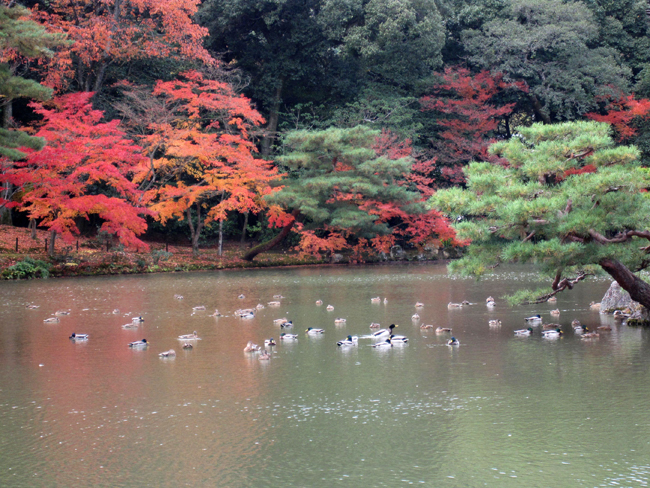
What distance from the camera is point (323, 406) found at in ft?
20.9

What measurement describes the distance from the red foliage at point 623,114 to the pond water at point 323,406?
17.7 m

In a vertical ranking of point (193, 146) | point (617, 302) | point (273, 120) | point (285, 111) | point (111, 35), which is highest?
point (111, 35)

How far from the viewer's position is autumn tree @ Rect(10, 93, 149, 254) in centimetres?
1889

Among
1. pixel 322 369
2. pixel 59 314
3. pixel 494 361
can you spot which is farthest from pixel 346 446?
pixel 59 314

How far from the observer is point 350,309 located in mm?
12859

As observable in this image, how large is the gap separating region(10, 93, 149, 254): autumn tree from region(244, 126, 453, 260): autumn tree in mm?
5488

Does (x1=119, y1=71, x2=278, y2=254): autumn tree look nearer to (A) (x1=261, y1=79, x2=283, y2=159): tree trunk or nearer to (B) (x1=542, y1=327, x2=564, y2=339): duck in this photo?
(A) (x1=261, y1=79, x2=283, y2=159): tree trunk

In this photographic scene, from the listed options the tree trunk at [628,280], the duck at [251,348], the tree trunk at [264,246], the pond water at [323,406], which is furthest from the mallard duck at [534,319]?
the tree trunk at [264,246]

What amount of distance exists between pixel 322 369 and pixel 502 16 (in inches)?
982

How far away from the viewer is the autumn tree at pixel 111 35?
2139cm

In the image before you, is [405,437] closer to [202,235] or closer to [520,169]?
[520,169]

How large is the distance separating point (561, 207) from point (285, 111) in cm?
2281

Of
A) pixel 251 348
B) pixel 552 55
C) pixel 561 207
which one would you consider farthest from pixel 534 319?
pixel 552 55

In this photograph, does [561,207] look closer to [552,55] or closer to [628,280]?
[628,280]
